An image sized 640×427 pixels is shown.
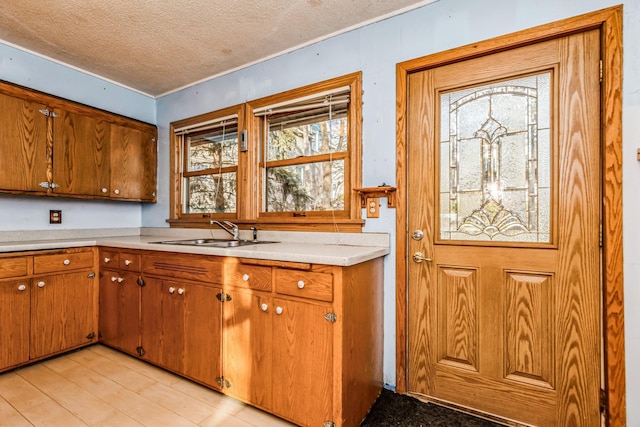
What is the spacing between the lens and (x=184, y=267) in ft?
7.18

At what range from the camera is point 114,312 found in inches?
104

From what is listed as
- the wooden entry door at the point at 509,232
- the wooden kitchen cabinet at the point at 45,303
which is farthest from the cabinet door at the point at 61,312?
the wooden entry door at the point at 509,232

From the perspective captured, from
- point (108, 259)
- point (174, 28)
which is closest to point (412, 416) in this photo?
point (108, 259)

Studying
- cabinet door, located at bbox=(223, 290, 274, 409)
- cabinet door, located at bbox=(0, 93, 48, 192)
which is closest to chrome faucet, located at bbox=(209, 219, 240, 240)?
cabinet door, located at bbox=(223, 290, 274, 409)

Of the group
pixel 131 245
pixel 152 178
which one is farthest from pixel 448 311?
pixel 152 178

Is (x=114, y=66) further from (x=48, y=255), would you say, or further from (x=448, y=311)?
(x=448, y=311)

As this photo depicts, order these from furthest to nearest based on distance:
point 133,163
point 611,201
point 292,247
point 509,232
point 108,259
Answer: point 133,163 → point 108,259 → point 292,247 → point 509,232 → point 611,201

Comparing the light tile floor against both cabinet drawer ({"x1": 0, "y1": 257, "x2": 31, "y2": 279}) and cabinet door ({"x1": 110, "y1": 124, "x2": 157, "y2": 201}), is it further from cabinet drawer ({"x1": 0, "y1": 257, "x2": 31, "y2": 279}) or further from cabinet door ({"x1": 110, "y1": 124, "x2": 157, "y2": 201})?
cabinet door ({"x1": 110, "y1": 124, "x2": 157, "y2": 201})

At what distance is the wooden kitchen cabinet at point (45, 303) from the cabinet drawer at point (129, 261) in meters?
0.38

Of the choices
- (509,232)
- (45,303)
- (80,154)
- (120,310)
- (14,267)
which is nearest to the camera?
(509,232)

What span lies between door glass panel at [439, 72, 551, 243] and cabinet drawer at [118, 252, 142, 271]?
225 centimetres

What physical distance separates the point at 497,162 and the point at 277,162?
1.65m

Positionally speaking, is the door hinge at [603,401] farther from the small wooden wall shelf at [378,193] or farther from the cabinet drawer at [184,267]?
the cabinet drawer at [184,267]

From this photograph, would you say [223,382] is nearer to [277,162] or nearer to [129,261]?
[129,261]
